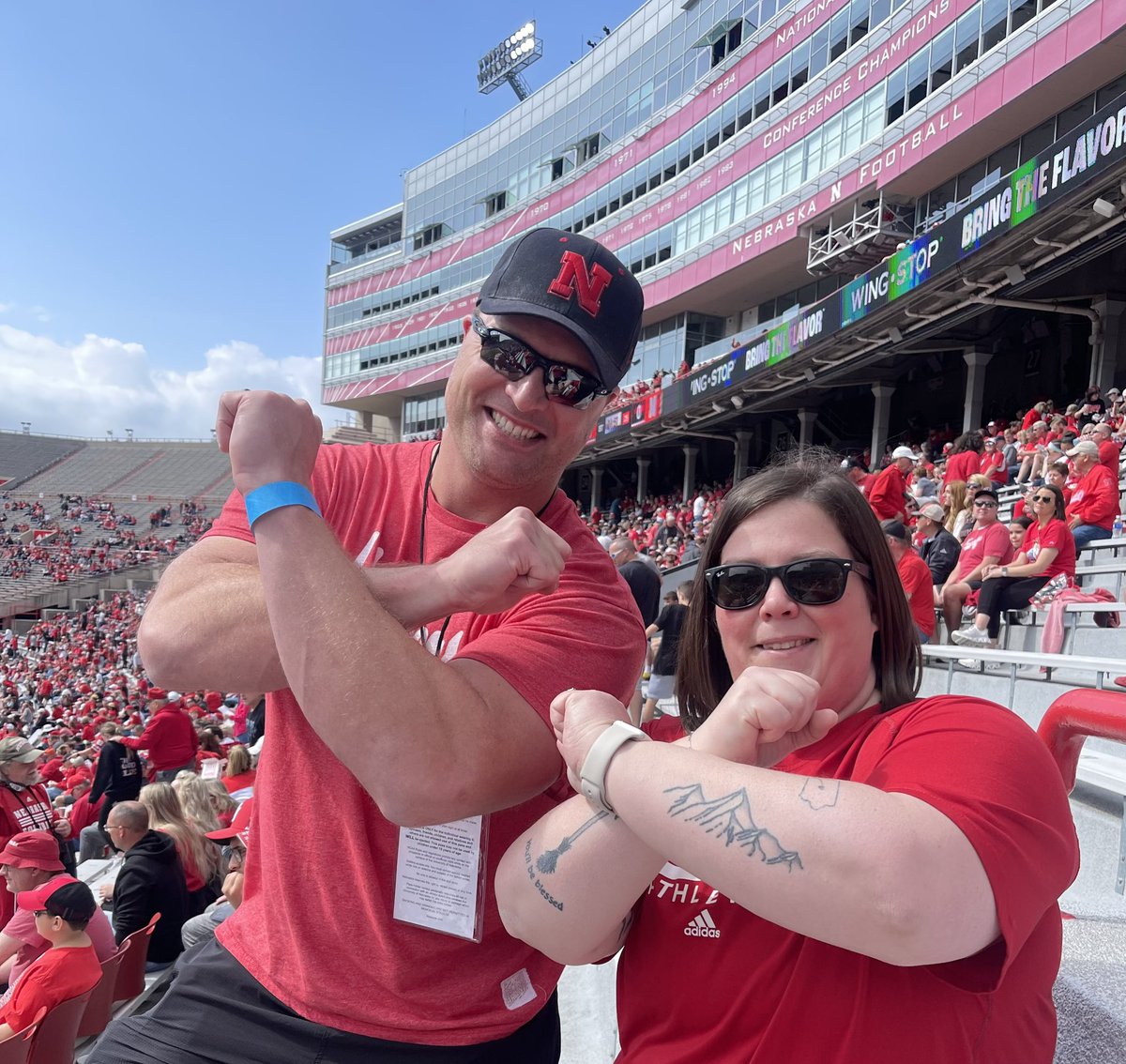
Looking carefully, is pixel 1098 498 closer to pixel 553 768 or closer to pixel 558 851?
pixel 553 768

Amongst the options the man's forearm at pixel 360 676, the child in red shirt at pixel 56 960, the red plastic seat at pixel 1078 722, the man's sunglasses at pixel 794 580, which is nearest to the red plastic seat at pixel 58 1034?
the child in red shirt at pixel 56 960

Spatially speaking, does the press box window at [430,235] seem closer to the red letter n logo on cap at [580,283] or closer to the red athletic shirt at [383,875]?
the red letter n logo on cap at [580,283]

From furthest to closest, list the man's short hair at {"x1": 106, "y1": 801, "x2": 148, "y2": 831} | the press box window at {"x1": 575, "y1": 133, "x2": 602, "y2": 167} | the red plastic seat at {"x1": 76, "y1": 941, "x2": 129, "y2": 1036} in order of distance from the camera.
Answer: the press box window at {"x1": 575, "y1": 133, "x2": 602, "y2": 167} < the man's short hair at {"x1": 106, "y1": 801, "x2": 148, "y2": 831} < the red plastic seat at {"x1": 76, "y1": 941, "x2": 129, "y2": 1036}

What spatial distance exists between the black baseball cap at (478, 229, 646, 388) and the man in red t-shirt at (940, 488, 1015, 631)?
22.3 ft

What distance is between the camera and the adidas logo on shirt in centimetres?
137

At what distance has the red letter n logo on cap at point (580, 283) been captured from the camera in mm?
1604

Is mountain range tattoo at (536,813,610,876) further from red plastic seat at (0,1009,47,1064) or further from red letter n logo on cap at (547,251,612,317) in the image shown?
red plastic seat at (0,1009,47,1064)

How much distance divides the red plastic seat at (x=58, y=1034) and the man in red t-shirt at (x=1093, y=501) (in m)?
8.35

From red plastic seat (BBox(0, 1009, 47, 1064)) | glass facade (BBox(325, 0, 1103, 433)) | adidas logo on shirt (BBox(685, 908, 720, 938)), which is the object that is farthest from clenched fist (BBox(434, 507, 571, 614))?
glass facade (BBox(325, 0, 1103, 433))

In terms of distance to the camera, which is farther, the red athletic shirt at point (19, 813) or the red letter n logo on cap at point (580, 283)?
the red athletic shirt at point (19, 813)

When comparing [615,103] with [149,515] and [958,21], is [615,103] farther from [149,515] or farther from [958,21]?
[149,515]

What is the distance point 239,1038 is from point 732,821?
99cm

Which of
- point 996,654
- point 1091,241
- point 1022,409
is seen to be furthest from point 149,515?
point 996,654

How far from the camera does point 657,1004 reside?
4.64 ft
